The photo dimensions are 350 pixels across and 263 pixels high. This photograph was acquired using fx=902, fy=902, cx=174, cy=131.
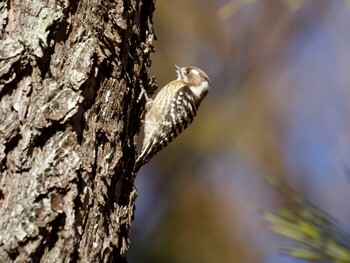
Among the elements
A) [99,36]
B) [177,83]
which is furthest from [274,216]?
[177,83]

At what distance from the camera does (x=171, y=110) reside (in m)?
4.24

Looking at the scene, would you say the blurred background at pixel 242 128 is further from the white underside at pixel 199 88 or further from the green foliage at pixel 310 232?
the green foliage at pixel 310 232

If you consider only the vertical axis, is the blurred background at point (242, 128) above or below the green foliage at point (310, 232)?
above

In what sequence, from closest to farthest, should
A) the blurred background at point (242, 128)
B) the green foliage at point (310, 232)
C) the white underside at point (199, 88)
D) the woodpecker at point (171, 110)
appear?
1. the green foliage at point (310, 232)
2. the woodpecker at point (171, 110)
3. the white underside at point (199, 88)
4. the blurred background at point (242, 128)

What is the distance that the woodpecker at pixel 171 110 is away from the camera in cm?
405

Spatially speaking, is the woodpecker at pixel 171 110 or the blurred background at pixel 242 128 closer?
the woodpecker at pixel 171 110

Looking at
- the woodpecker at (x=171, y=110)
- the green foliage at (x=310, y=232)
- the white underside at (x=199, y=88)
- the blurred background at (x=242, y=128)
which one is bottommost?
the green foliage at (x=310, y=232)

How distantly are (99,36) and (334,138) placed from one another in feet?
16.9

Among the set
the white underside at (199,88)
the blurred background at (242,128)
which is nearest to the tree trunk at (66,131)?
the white underside at (199,88)

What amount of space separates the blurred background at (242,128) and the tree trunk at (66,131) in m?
4.77

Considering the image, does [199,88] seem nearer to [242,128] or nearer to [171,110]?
[171,110]

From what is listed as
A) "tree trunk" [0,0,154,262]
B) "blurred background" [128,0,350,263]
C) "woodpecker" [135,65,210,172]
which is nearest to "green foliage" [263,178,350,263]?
"tree trunk" [0,0,154,262]

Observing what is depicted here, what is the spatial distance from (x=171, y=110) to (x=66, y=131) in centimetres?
195

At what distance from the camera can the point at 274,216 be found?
6.97ft
